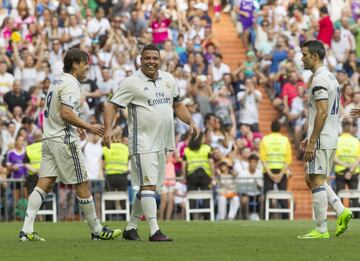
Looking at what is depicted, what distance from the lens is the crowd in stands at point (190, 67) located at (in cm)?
2962

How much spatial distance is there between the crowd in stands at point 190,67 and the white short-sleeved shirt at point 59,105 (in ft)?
33.9

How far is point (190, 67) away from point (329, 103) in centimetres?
1692

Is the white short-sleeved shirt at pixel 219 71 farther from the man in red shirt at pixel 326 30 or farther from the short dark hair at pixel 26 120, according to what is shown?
the short dark hair at pixel 26 120

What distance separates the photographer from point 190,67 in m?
34.6

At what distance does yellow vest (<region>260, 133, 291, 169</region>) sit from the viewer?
29078mm

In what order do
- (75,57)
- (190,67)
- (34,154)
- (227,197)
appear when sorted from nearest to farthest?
1. (75,57)
2. (34,154)
3. (227,197)
4. (190,67)

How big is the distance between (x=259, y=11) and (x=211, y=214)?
983 cm

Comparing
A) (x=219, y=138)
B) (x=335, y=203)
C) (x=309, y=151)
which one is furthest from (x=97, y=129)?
(x=219, y=138)

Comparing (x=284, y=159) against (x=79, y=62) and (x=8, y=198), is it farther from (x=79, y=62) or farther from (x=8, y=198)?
(x=79, y=62)

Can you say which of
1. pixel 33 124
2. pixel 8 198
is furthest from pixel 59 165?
pixel 33 124

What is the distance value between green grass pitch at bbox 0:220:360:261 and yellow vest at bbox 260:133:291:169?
304 inches

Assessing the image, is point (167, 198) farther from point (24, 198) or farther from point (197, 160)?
point (24, 198)

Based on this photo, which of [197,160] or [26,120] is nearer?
[197,160]

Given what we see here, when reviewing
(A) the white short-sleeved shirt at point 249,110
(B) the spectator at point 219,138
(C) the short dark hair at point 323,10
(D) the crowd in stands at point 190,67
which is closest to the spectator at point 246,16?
(D) the crowd in stands at point 190,67
